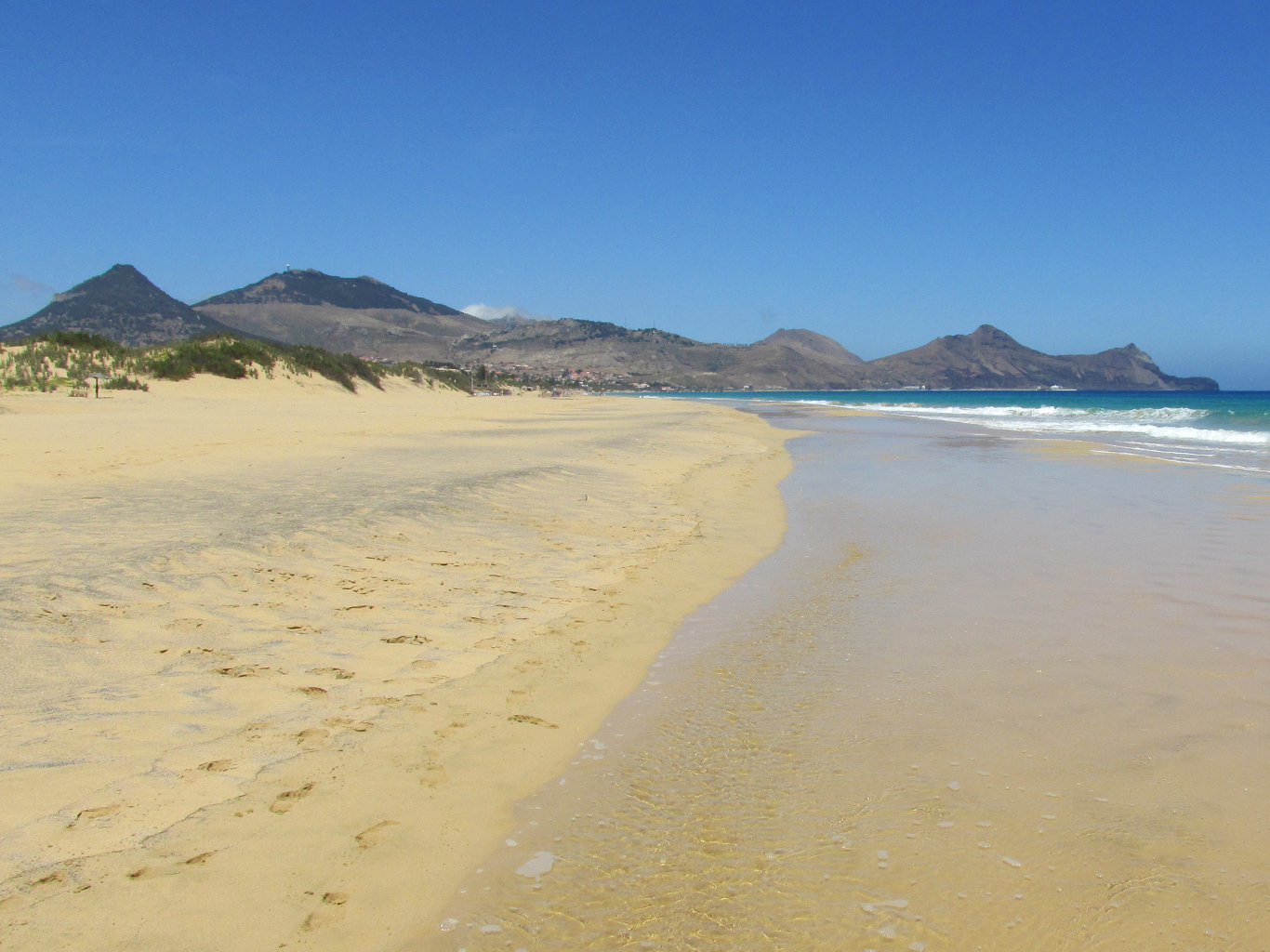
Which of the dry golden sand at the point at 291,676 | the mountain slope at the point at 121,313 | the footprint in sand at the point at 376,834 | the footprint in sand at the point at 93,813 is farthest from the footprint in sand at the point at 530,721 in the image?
the mountain slope at the point at 121,313

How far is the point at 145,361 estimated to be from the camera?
32.5 meters

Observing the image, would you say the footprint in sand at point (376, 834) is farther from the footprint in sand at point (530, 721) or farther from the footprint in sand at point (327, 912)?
the footprint in sand at point (530, 721)

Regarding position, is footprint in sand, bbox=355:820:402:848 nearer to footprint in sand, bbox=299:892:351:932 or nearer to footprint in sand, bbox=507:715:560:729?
footprint in sand, bbox=299:892:351:932

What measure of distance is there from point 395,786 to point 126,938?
1.08m

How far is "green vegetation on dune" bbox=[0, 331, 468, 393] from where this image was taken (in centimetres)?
2708

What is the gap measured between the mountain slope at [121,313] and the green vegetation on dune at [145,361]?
66281 millimetres

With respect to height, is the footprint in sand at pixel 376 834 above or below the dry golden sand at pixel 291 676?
below

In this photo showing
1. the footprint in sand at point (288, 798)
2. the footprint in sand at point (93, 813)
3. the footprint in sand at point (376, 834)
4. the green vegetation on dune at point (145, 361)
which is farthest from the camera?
the green vegetation on dune at point (145, 361)

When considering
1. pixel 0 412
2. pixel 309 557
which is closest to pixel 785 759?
pixel 309 557

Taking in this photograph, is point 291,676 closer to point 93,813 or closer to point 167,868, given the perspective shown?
point 93,813

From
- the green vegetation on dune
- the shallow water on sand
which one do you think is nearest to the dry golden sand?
the shallow water on sand

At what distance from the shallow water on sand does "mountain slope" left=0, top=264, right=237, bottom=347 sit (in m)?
110

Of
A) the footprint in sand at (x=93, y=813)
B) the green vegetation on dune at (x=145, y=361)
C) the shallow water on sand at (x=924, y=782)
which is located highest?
the green vegetation on dune at (x=145, y=361)

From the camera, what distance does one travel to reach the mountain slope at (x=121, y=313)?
100 m
